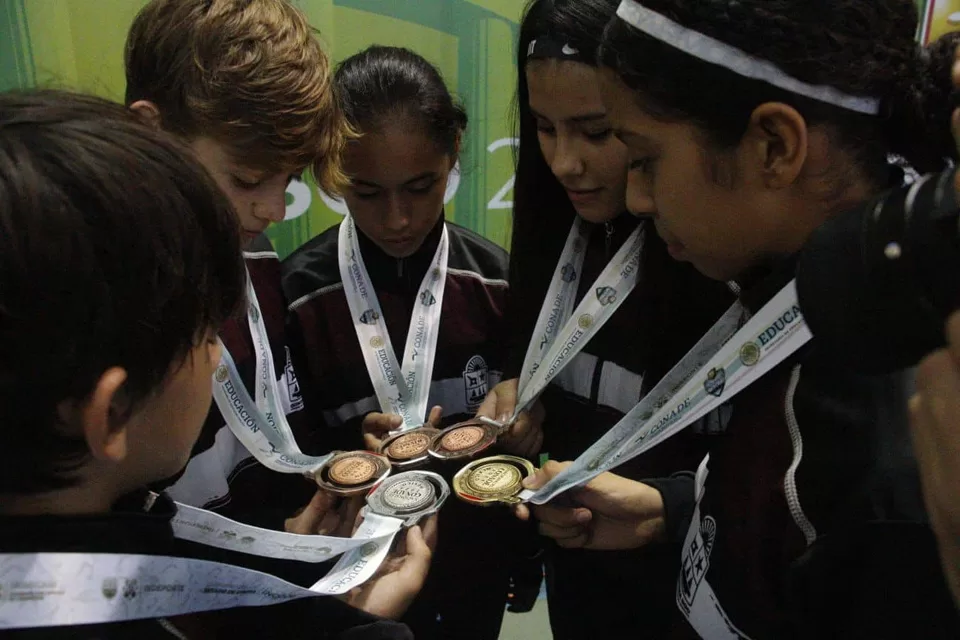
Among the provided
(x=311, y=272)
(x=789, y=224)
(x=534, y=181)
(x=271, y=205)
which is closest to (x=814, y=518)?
(x=789, y=224)

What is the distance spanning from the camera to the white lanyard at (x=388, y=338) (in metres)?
1.66

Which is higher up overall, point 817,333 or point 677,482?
point 817,333

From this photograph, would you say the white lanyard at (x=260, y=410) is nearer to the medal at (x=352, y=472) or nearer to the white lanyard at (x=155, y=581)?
the medal at (x=352, y=472)

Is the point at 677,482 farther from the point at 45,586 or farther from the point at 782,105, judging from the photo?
the point at 45,586

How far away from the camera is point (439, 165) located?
1649 mm

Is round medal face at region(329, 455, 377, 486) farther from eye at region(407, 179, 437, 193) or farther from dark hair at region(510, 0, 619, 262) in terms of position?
eye at region(407, 179, 437, 193)

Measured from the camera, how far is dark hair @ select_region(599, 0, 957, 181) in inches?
29.4

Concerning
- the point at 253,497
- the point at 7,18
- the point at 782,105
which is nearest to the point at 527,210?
the point at 782,105

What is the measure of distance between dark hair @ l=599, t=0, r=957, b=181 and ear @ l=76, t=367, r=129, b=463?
733mm

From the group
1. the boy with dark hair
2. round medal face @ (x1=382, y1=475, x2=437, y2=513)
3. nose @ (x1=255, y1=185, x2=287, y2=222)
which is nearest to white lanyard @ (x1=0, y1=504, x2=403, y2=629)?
the boy with dark hair

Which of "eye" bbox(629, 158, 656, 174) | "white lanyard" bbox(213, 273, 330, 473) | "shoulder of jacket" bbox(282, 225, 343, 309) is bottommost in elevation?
"white lanyard" bbox(213, 273, 330, 473)

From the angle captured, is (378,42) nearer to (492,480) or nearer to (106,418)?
(492,480)

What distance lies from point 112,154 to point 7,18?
172 cm

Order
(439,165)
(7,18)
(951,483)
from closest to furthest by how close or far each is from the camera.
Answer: (951,483), (439,165), (7,18)
